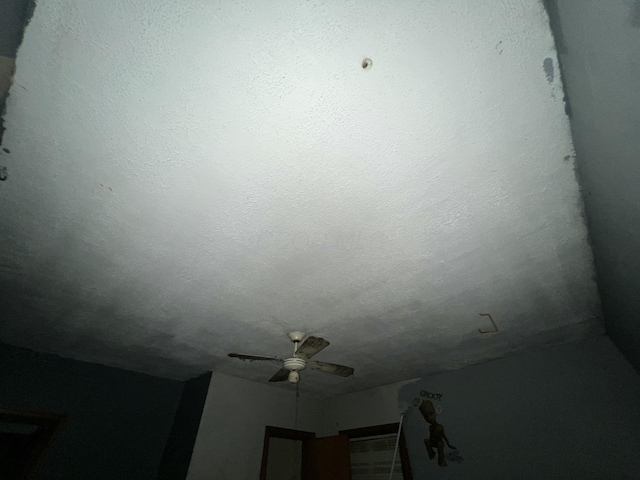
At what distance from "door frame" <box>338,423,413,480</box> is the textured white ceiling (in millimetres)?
2381

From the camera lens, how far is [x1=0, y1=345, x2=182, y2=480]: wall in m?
3.73

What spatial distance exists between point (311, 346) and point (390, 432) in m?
3.01

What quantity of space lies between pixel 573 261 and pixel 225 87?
8.40ft

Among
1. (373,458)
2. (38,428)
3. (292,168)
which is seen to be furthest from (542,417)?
(38,428)

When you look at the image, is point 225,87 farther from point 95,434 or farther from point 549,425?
point 95,434

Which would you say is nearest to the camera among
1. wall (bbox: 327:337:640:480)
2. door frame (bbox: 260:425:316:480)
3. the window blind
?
wall (bbox: 327:337:640:480)

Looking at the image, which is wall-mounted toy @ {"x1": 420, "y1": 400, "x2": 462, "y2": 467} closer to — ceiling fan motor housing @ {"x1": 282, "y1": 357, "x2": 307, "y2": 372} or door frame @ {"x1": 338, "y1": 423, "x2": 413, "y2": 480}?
door frame @ {"x1": 338, "y1": 423, "x2": 413, "y2": 480}

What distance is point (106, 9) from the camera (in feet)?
3.70

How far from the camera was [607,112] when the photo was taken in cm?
123

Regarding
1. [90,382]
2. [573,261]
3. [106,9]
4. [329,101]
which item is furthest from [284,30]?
[90,382]

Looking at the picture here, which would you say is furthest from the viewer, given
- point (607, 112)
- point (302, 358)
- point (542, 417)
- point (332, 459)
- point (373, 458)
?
point (373, 458)

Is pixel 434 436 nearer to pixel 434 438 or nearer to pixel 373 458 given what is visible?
pixel 434 438

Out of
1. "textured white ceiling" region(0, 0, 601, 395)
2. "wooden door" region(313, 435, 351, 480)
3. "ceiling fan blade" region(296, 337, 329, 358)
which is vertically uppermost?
"textured white ceiling" region(0, 0, 601, 395)

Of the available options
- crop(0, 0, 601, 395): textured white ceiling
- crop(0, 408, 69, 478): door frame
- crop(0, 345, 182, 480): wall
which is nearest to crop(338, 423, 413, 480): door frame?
crop(0, 0, 601, 395): textured white ceiling
